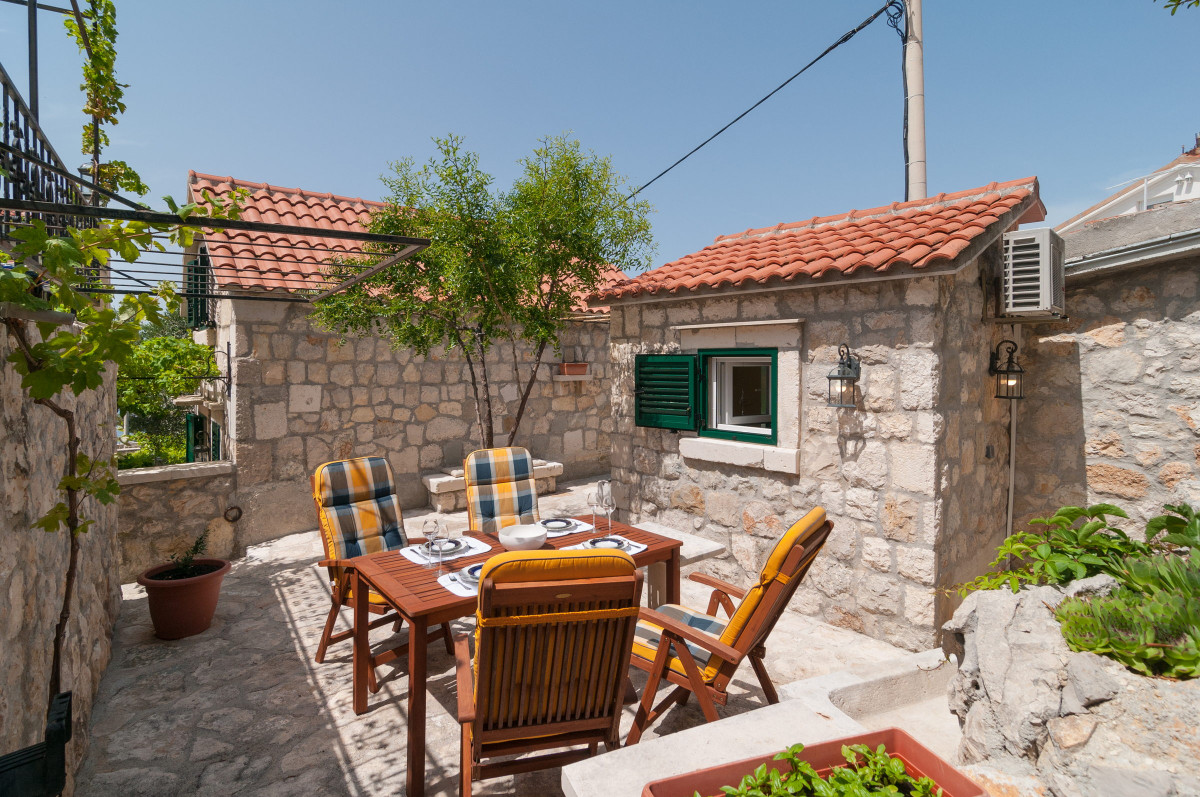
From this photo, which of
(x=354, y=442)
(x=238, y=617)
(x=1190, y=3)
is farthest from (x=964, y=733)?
(x=354, y=442)

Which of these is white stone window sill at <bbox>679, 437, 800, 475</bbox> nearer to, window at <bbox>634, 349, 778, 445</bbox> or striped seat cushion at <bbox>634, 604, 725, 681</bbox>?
window at <bbox>634, 349, 778, 445</bbox>

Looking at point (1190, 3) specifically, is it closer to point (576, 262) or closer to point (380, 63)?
point (576, 262)

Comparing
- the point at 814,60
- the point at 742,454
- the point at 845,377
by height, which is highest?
the point at 814,60

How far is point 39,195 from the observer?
2.46m

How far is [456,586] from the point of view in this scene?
2.73 metres

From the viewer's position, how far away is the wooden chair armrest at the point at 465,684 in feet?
6.71

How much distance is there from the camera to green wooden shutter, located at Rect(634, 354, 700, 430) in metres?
4.75

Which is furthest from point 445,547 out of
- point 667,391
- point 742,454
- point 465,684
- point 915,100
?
point 915,100

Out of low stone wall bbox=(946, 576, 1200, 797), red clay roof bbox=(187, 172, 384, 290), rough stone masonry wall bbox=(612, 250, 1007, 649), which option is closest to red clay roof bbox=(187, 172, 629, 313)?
red clay roof bbox=(187, 172, 384, 290)

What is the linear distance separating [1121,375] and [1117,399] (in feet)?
0.54

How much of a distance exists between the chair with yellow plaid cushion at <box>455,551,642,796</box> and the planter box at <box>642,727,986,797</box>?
0.78m

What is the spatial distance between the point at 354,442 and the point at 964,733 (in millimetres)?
6098

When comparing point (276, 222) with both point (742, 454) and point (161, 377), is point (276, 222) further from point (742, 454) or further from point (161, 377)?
point (742, 454)

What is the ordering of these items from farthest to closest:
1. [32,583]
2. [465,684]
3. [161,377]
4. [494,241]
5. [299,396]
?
[161,377] → [299,396] → [494,241] → [465,684] → [32,583]
